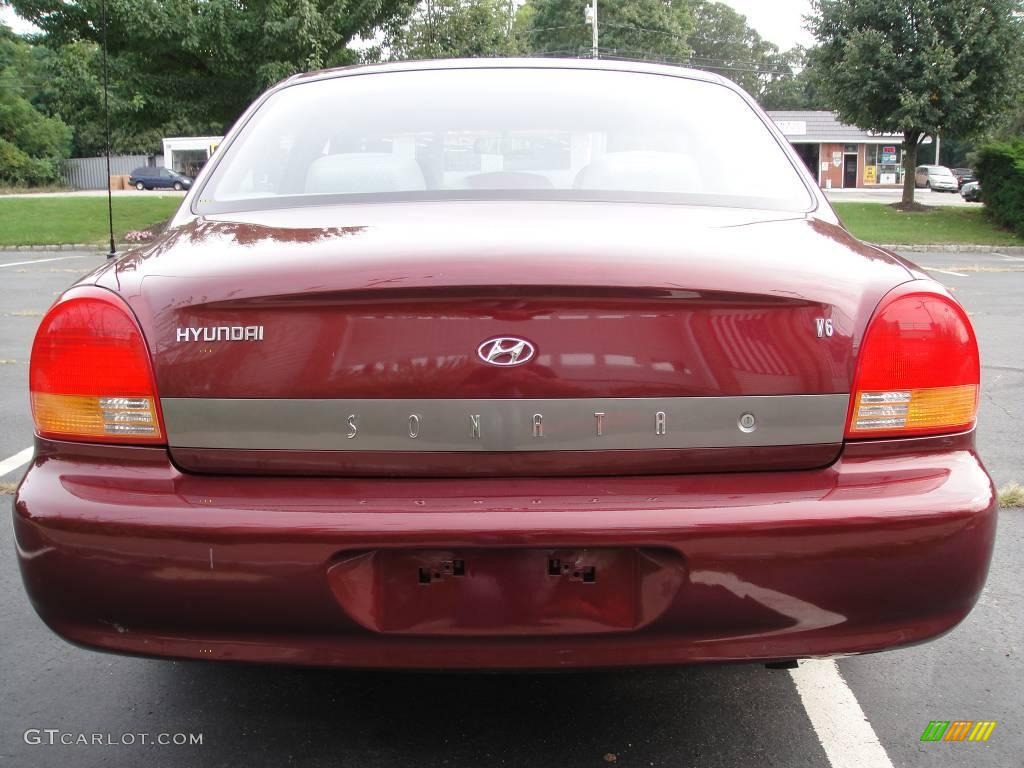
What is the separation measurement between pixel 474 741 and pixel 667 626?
72cm

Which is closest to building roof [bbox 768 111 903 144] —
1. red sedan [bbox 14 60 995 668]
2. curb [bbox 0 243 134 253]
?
curb [bbox 0 243 134 253]

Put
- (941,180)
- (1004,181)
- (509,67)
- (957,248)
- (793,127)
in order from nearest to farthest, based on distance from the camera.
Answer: (509,67), (957,248), (1004,181), (941,180), (793,127)

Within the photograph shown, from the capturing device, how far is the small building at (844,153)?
6244 cm

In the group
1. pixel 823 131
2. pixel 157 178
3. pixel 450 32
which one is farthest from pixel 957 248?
pixel 823 131

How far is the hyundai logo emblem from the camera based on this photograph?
1841mm

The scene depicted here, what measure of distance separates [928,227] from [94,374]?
879 inches

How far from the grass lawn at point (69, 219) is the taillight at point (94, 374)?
16135mm

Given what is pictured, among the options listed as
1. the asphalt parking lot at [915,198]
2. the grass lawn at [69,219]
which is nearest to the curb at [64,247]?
the grass lawn at [69,219]

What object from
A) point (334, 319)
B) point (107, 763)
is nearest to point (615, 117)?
point (334, 319)

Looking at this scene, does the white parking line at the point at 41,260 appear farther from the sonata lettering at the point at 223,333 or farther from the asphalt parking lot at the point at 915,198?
the asphalt parking lot at the point at 915,198

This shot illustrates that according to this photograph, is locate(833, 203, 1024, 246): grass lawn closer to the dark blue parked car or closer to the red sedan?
the red sedan

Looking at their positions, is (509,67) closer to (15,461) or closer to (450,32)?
(15,461)

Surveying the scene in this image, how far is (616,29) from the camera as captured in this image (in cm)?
6322

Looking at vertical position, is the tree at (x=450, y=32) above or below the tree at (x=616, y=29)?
below
